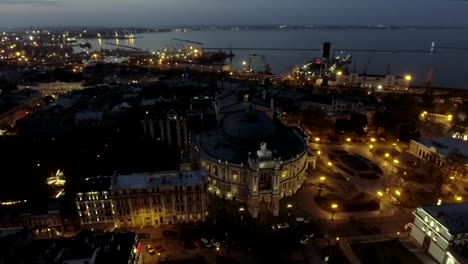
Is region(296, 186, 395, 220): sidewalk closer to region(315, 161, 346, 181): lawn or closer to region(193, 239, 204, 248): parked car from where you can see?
region(315, 161, 346, 181): lawn

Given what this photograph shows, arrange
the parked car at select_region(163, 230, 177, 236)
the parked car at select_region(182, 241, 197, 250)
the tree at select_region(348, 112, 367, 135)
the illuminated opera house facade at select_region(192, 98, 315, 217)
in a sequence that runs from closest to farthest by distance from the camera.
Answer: the parked car at select_region(182, 241, 197, 250)
the parked car at select_region(163, 230, 177, 236)
the illuminated opera house facade at select_region(192, 98, 315, 217)
the tree at select_region(348, 112, 367, 135)

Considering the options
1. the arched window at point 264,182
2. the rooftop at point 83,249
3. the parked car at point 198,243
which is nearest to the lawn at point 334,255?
the arched window at point 264,182

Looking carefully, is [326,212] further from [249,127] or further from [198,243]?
[198,243]

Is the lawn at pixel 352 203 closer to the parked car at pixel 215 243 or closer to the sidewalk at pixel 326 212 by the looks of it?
the sidewalk at pixel 326 212

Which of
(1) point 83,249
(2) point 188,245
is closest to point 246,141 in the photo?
(2) point 188,245

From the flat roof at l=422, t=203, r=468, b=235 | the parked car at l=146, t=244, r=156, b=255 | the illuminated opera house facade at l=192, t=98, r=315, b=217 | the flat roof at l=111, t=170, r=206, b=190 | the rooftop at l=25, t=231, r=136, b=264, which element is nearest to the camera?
the rooftop at l=25, t=231, r=136, b=264

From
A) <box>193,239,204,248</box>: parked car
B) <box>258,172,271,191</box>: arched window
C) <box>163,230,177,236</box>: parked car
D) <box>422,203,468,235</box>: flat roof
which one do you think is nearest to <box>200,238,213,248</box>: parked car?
<box>193,239,204,248</box>: parked car

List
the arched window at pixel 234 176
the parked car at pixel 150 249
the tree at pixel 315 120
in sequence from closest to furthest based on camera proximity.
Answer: the parked car at pixel 150 249 → the arched window at pixel 234 176 → the tree at pixel 315 120
